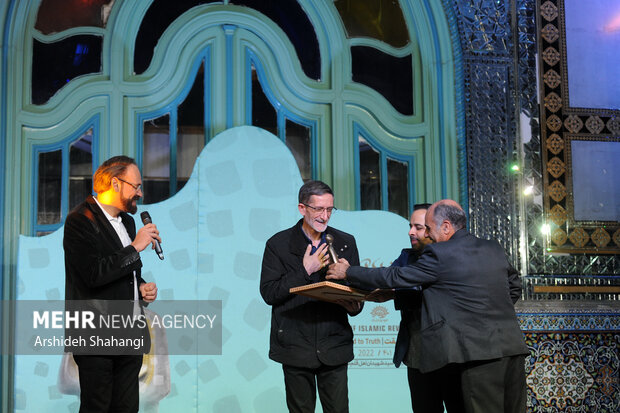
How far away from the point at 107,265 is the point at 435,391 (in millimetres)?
1709

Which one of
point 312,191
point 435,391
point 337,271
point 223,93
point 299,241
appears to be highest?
point 223,93

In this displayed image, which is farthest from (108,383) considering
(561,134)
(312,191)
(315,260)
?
(561,134)

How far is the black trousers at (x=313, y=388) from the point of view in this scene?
10.4 feet

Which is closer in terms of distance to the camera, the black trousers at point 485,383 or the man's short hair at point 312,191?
the black trousers at point 485,383

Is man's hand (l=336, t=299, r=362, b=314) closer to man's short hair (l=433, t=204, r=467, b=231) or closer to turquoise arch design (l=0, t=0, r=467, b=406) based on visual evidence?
man's short hair (l=433, t=204, r=467, b=231)

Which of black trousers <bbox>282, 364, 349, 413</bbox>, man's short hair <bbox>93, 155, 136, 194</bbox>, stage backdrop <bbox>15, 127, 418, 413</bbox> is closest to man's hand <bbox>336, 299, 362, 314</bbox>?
black trousers <bbox>282, 364, 349, 413</bbox>

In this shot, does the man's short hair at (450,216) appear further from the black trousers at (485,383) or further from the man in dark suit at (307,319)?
the black trousers at (485,383)

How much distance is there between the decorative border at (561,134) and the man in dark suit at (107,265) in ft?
10.7

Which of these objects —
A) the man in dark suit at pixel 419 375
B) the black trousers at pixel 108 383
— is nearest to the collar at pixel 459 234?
the man in dark suit at pixel 419 375

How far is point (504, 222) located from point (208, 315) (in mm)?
2266

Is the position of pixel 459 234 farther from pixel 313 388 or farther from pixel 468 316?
pixel 313 388

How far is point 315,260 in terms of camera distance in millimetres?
3111

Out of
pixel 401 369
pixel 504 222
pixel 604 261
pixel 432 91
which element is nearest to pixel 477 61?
pixel 432 91

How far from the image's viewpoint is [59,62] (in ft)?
16.7
